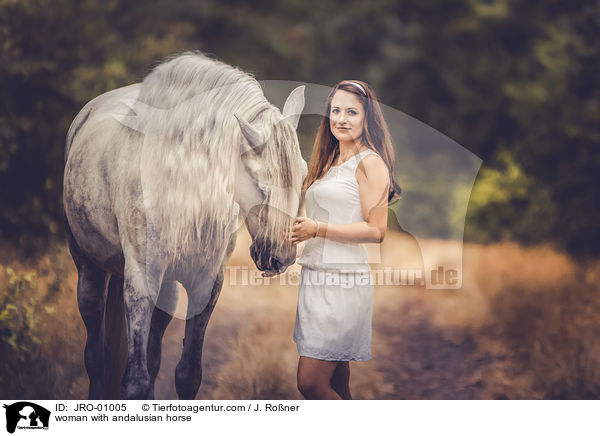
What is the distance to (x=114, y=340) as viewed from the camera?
123 inches

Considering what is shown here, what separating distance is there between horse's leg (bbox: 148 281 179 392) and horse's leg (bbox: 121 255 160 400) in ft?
0.84

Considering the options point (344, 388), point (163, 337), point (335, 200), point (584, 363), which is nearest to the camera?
point (335, 200)

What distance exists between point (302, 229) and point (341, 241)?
7.8 inches

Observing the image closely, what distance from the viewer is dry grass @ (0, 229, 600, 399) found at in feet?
10.4

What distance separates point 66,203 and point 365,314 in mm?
1741

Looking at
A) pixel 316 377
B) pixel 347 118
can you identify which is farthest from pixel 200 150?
pixel 316 377

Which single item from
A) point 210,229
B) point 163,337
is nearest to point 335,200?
point 210,229

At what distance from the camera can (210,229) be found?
269cm

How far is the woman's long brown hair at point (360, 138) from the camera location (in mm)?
2721

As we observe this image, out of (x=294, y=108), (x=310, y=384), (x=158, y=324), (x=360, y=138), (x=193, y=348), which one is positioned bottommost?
(x=310, y=384)

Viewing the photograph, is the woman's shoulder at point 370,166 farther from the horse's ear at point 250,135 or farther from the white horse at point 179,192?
the horse's ear at point 250,135
